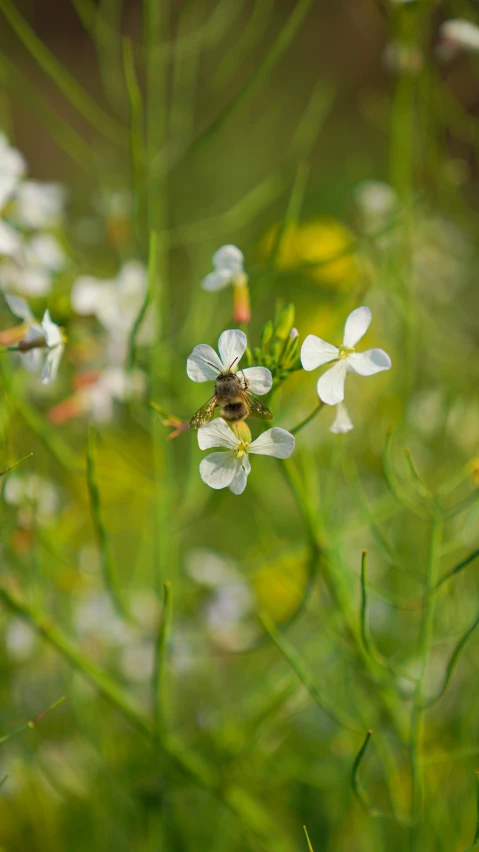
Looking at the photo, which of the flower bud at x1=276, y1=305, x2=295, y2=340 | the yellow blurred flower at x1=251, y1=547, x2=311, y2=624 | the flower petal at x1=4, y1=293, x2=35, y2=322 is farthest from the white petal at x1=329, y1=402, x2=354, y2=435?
Answer: the yellow blurred flower at x1=251, y1=547, x2=311, y2=624

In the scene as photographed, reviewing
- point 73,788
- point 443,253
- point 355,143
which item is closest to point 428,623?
point 73,788

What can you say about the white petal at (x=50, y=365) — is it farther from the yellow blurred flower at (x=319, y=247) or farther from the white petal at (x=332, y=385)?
the yellow blurred flower at (x=319, y=247)

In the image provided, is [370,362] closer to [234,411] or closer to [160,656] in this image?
[234,411]

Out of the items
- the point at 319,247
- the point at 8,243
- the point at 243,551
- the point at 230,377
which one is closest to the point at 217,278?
the point at 230,377

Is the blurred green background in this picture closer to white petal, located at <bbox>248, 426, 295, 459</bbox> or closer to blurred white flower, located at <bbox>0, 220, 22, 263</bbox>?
blurred white flower, located at <bbox>0, 220, 22, 263</bbox>

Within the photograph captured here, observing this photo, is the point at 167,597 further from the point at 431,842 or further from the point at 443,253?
the point at 443,253
